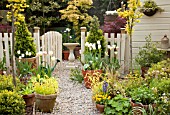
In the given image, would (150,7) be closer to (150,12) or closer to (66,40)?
(150,12)

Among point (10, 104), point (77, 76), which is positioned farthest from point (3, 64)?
point (10, 104)

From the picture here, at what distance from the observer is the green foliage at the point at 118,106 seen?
3385 mm

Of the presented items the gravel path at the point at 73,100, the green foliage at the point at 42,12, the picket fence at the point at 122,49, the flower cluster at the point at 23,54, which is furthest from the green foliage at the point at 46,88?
the green foliage at the point at 42,12

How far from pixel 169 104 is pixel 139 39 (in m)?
3.50

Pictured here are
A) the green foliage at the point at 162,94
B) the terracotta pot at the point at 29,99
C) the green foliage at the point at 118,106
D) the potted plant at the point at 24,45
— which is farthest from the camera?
the potted plant at the point at 24,45

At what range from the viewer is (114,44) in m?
6.18

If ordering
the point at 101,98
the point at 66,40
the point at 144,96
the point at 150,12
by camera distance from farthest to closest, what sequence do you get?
the point at 66,40
the point at 150,12
the point at 101,98
the point at 144,96

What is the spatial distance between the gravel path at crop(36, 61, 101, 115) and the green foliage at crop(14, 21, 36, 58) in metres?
0.95

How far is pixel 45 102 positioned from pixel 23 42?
235 cm

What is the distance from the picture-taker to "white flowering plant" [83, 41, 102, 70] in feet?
16.9

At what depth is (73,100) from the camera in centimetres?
443

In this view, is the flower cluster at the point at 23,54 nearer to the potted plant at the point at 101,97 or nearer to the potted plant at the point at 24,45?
the potted plant at the point at 24,45

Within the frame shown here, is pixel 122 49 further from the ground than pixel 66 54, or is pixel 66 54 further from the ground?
pixel 122 49

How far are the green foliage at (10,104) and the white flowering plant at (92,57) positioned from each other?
7.12ft
